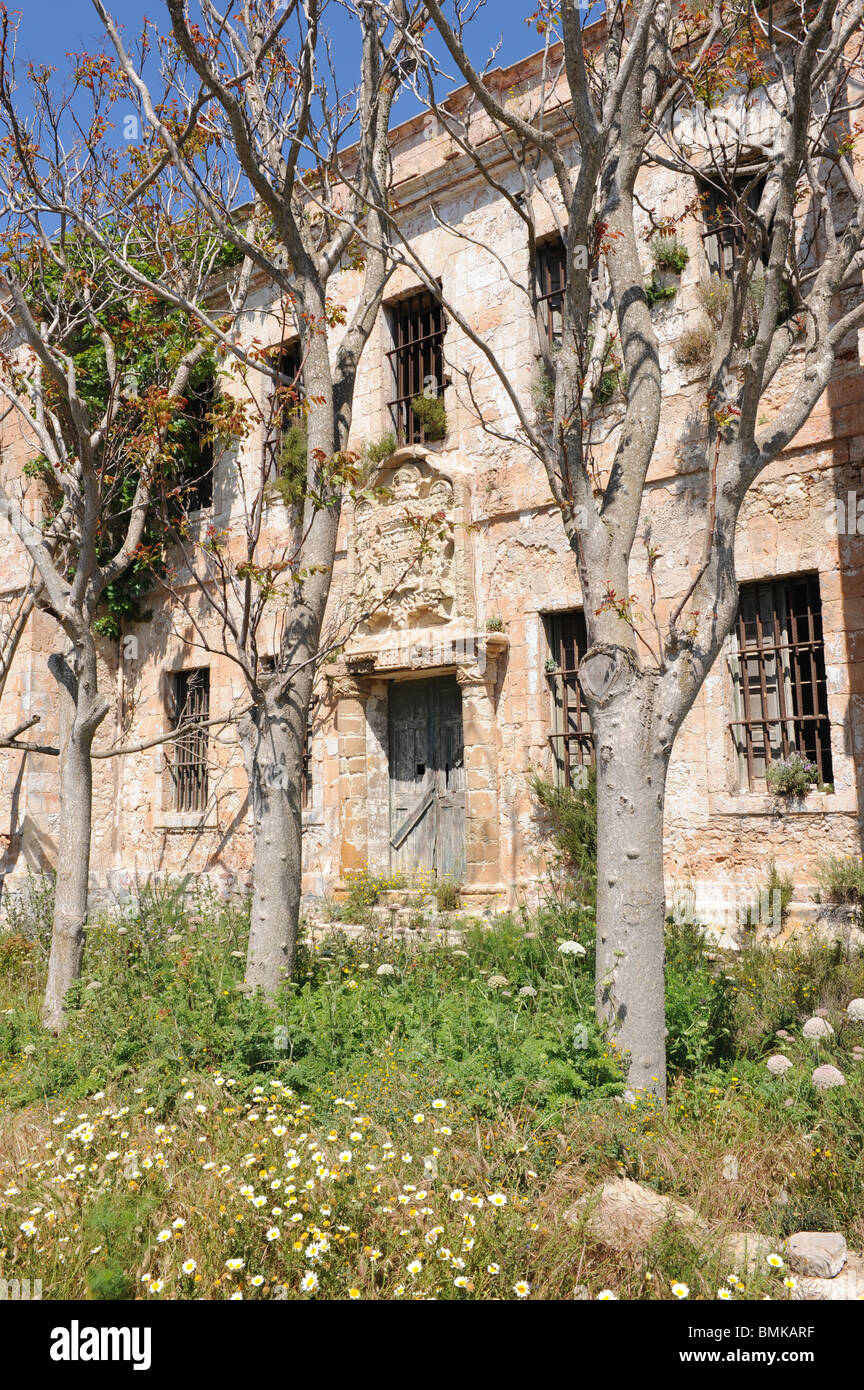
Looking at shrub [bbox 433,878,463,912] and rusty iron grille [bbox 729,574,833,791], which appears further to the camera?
shrub [bbox 433,878,463,912]

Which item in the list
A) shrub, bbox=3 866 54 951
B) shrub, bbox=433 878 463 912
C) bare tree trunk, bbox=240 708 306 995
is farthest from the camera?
shrub, bbox=433 878 463 912

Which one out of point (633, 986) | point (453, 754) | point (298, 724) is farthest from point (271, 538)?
point (633, 986)

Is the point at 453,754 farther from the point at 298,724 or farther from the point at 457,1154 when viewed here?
the point at 457,1154

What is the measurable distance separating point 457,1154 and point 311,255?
5022 millimetres

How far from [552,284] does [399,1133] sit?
7.55 meters

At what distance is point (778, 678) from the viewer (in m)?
7.28

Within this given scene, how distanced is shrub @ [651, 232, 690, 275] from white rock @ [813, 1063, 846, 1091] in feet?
20.1

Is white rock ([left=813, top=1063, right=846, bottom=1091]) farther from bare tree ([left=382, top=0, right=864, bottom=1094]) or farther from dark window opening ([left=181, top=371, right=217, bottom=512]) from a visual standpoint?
dark window opening ([left=181, top=371, right=217, bottom=512])

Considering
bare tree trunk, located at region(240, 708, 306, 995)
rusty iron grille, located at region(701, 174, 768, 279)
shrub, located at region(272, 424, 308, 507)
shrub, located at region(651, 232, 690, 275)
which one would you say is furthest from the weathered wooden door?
rusty iron grille, located at region(701, 174, 768, 279)

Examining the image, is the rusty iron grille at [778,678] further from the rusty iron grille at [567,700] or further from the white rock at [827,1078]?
the white rock at [827,1078]

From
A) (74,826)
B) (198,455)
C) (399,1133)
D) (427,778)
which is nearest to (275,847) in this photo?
(74,826)

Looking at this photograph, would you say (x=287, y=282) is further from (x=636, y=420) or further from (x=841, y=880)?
(x=841, y=880)

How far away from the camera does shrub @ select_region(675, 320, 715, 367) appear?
7.62m

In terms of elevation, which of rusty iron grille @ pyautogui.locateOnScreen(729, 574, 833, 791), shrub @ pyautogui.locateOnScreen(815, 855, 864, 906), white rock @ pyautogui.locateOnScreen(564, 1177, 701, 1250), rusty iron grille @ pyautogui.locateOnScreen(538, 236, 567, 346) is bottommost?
white rock @ pyautogui.locateOnScreen(564, 1177, 701, 1250)
